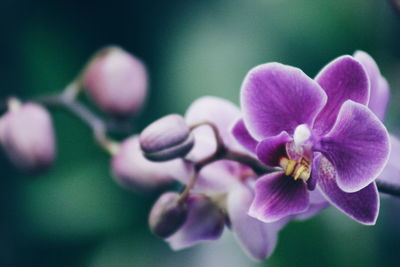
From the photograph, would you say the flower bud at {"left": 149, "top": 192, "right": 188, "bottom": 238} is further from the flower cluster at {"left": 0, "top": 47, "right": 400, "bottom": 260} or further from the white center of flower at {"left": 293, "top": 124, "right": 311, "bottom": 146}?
the white center of flower at {"left": 293, "top": 124, "right": 311, "bottom": 146}

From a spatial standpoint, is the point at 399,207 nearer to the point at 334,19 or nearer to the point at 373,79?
the point at 334,19

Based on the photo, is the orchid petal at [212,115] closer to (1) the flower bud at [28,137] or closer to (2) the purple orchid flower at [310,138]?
(2) the purple orchid flower at [310,138]

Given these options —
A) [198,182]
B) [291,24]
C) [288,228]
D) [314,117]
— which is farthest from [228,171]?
[291,24]

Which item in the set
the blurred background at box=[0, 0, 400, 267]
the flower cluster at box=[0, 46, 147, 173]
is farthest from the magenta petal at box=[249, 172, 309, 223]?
the blurred background at box=[0, 0, 400, 267]

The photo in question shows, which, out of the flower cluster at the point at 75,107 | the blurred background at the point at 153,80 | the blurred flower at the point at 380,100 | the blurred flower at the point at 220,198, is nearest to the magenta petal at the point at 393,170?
the blurred flower at the point at 380,100

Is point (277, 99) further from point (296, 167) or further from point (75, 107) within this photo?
point (75, 107)

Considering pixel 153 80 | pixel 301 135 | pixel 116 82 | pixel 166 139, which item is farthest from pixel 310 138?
pixel 153 80
